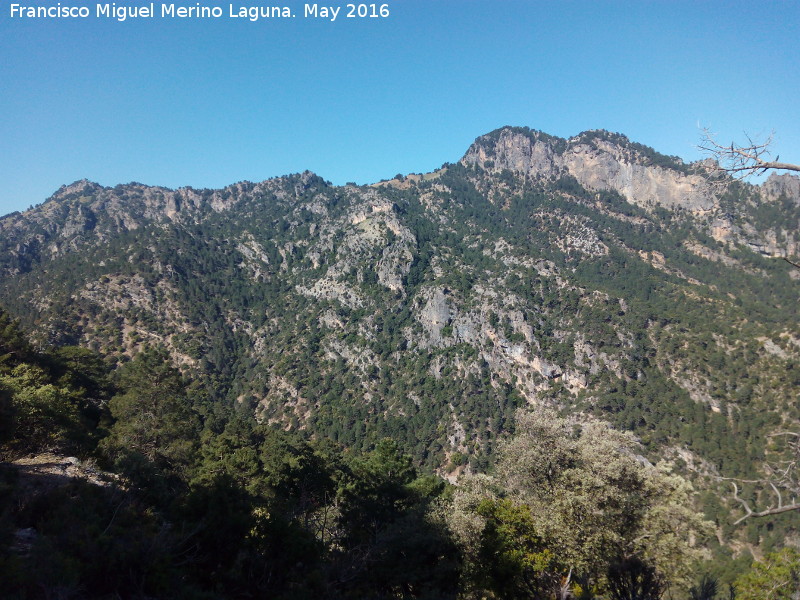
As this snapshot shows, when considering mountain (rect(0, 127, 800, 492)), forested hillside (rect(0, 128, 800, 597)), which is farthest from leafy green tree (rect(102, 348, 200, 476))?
mountain (rect(0, 127, 800, 492))

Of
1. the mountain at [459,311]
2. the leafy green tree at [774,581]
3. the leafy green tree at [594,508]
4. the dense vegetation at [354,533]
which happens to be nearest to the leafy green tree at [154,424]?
the dense vegetation at [354,533]

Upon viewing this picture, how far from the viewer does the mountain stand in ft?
324

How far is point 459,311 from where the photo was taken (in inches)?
5517

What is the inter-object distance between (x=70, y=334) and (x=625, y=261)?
181272 millimetres

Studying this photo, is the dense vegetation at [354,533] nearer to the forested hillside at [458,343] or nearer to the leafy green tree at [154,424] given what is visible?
the forested hillside at [458,343]

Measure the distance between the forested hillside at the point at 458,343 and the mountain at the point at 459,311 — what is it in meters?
0.73

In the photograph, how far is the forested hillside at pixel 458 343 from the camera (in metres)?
25.5

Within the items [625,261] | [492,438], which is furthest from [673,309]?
[492,438]

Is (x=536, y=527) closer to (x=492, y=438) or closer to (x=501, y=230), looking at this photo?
(x=492, y=438)

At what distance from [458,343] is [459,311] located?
12.0 metres

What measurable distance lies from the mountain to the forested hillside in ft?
2.38

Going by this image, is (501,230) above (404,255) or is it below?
above

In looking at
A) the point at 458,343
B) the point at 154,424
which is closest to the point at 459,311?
the point at 458,343

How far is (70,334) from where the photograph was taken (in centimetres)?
10569
